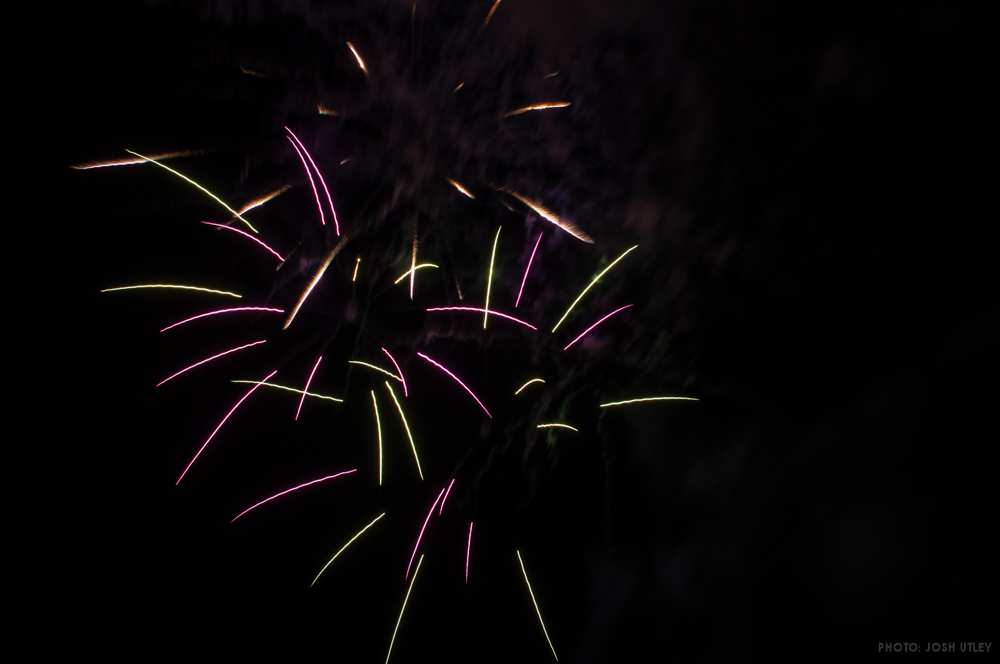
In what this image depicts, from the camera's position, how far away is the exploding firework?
403cm

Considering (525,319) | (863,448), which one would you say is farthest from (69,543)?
(863,448)

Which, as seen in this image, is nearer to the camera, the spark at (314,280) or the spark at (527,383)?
the spark at (314,280)

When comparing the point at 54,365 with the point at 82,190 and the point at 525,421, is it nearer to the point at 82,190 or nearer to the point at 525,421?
the point at 82,190

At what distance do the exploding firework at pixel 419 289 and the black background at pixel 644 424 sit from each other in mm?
68

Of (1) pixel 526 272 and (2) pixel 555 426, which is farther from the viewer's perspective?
(2) pixel 555 426

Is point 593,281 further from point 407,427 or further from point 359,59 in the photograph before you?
point 359,59

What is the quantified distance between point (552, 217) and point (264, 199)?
6.11 ft

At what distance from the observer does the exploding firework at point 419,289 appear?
159 inches

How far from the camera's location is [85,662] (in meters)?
3.80

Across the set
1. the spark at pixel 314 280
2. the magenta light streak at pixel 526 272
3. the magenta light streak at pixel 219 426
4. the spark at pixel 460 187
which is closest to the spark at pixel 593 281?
the magenta light streak at pixel 526 272

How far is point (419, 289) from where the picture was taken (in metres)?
4.25

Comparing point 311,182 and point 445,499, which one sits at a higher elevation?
point 311,182

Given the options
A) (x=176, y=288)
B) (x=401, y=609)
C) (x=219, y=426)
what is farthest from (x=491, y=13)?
(x=401, y=609)

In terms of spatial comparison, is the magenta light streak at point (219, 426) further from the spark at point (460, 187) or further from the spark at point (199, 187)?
the spark at point (460, 187)
